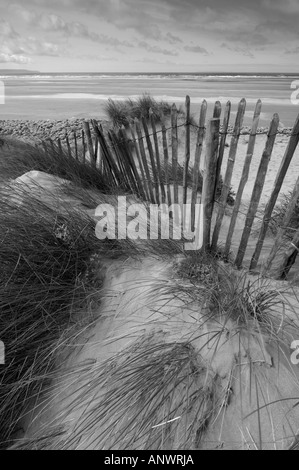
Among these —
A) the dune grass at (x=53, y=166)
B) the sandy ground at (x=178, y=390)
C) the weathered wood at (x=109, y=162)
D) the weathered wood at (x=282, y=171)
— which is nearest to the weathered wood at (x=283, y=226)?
the weathered wood at (x=282, y=171)

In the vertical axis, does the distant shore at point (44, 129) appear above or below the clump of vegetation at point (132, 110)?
below

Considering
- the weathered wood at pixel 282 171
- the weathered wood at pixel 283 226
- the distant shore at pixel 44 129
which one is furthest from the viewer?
the distant shore at pixel 44 129

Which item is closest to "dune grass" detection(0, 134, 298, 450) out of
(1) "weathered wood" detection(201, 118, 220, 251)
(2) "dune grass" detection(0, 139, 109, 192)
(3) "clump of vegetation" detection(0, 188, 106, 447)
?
(3) "clump of vegetation" detection(0, 188, 106, 447)

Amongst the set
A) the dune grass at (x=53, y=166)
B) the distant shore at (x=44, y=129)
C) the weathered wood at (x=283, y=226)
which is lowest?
the distant shore at (x=44, y=129)

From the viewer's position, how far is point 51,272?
2225mm

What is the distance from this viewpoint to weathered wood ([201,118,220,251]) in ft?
8.03

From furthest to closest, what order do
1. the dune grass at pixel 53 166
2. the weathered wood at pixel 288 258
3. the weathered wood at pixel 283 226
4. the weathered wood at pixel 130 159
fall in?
1. the dune grass at pixel 53 166
2. the weathered wood at pixel 130 159
3. the weathered wood at pixel 288 258
4. the weathered wood at pixel 283 226

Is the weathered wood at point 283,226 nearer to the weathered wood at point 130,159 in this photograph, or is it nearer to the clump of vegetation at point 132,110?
the weathered wood at point 130,159

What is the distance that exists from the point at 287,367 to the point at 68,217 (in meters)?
1.96

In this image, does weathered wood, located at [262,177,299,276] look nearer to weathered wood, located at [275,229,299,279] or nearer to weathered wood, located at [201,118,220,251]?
weathered wood, located at [275,229,299,279]

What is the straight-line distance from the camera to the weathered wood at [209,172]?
8.03 feet

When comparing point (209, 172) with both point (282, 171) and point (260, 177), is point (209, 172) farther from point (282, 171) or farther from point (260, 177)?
point (282, 171)

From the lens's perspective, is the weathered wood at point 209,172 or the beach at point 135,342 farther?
the weathered wood at point 209,172

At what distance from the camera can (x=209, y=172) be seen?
255cm
